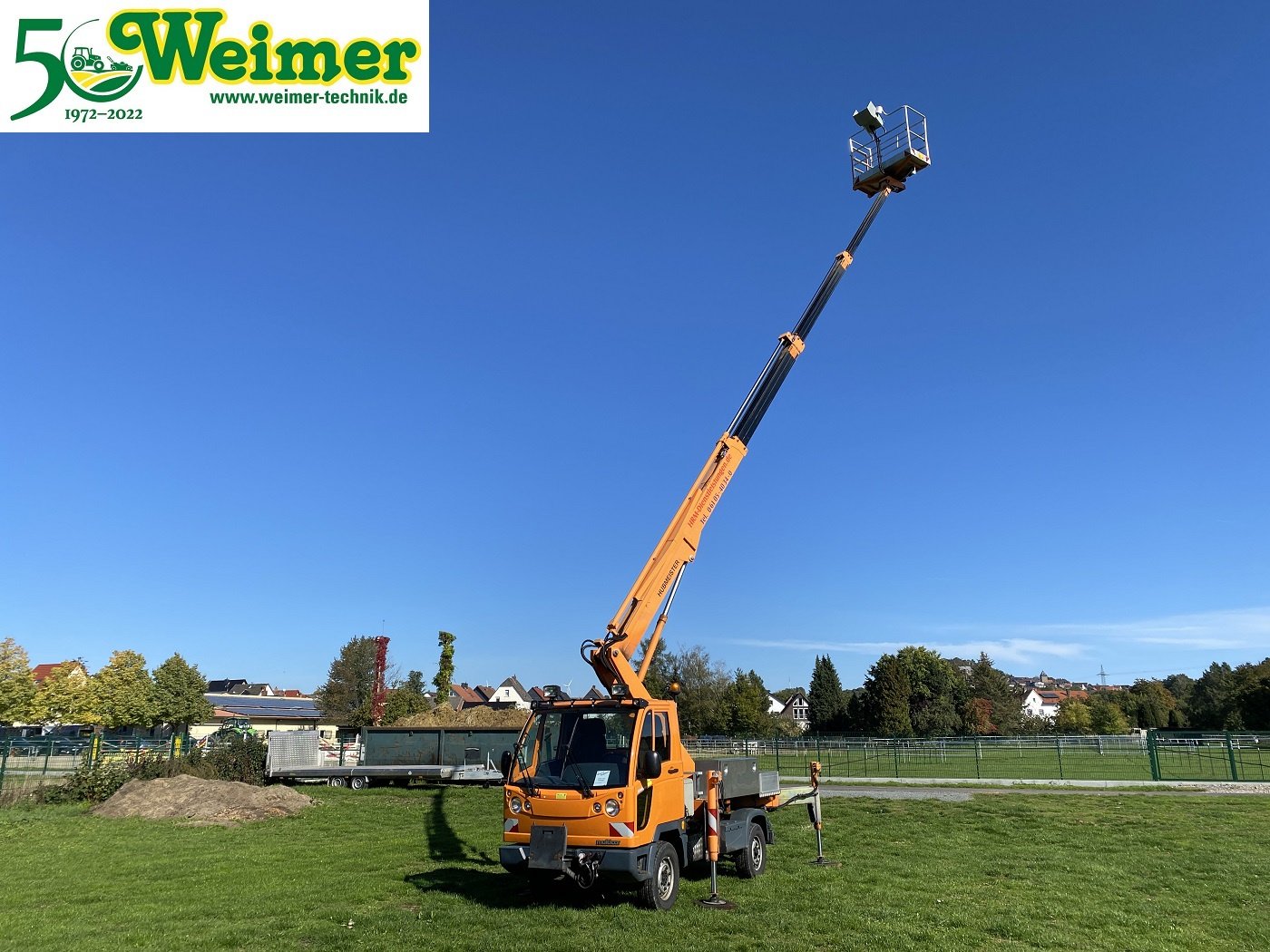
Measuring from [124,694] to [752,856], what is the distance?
2190 inches

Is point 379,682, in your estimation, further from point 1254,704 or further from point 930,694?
point 1254,704

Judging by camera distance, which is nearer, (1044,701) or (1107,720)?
(1107,720)

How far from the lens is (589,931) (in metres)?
8.65

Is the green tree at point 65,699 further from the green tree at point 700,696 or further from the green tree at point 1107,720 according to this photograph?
the green tree at point 1107,720

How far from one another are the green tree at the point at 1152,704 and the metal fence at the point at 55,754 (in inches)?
3574

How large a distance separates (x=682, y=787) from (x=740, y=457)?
5.73 metres

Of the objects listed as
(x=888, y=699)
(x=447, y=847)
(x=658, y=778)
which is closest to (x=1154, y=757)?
(x=447, y=847)

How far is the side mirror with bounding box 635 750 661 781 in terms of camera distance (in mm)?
9422

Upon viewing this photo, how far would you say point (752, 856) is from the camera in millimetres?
11656

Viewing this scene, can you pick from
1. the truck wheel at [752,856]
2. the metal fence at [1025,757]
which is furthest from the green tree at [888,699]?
the truck wheel at [752,856]

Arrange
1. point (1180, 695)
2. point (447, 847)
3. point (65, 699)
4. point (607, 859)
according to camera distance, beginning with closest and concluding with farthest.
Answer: point (607, 859) < point (447, 847) < point (65, 699) < point (1180, 695)

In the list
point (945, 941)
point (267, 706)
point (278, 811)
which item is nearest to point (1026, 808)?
point (945, 941)

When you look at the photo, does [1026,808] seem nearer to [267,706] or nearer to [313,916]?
[313,916]

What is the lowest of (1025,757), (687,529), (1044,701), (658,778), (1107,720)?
(1044,701)
